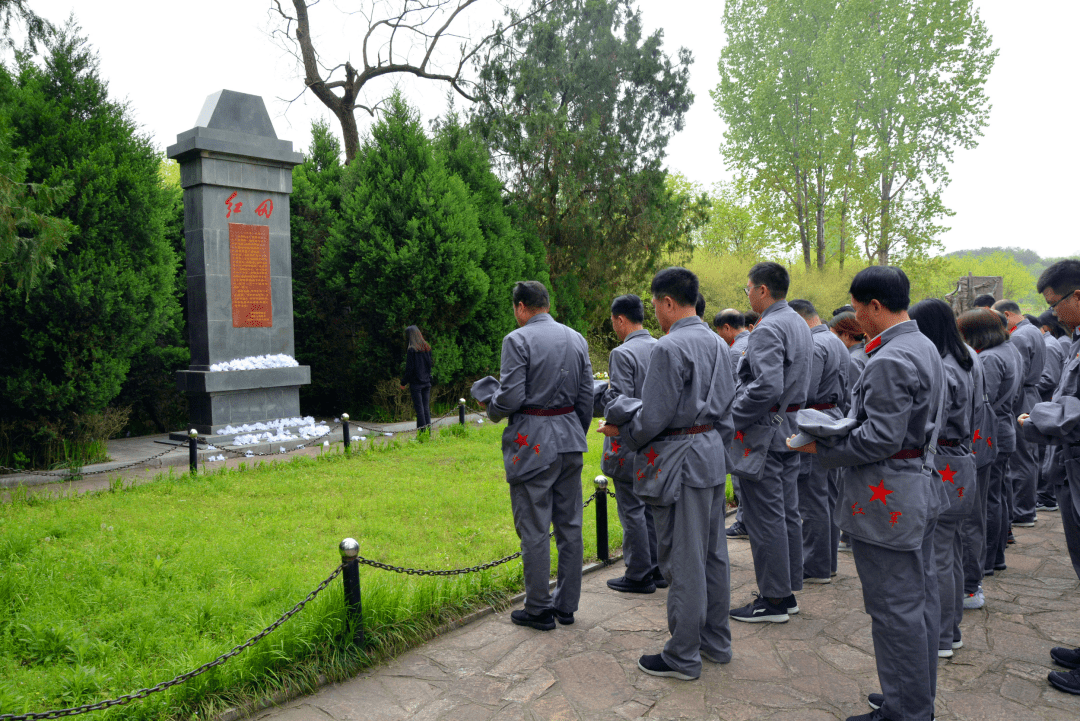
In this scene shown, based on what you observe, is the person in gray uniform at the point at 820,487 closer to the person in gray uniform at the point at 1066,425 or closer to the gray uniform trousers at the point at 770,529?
Answer: the gray uniform trousers at the point at 770,529

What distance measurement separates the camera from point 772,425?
14.4ft

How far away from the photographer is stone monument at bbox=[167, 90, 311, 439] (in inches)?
402

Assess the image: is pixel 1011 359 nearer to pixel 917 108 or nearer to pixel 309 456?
pixel 309 456

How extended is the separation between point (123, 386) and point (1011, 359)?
12.1 m

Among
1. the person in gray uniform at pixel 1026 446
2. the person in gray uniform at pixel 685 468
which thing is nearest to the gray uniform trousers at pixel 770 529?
the person in gray uniform at pixel 685 468

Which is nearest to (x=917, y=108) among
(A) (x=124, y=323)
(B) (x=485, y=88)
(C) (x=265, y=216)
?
(B) (x=485, y=88)

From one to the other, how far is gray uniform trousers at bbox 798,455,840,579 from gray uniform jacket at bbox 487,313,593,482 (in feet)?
6.02

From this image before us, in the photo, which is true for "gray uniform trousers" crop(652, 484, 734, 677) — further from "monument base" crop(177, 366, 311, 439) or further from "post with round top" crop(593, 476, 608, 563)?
"monument base" crop(177, 366, 311, 439)

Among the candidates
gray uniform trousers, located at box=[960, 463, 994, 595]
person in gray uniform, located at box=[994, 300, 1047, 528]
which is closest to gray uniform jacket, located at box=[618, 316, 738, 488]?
gray uniform trousers, located at box=[960, 463, 994, 595]

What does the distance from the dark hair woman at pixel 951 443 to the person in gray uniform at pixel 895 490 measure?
49cm

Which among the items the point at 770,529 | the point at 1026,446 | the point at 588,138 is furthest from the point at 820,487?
the point at 588,138

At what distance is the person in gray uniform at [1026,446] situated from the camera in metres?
6.27

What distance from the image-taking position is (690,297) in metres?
3.79

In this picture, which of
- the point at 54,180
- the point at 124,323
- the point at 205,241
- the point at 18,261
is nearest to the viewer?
the point at 18,261
